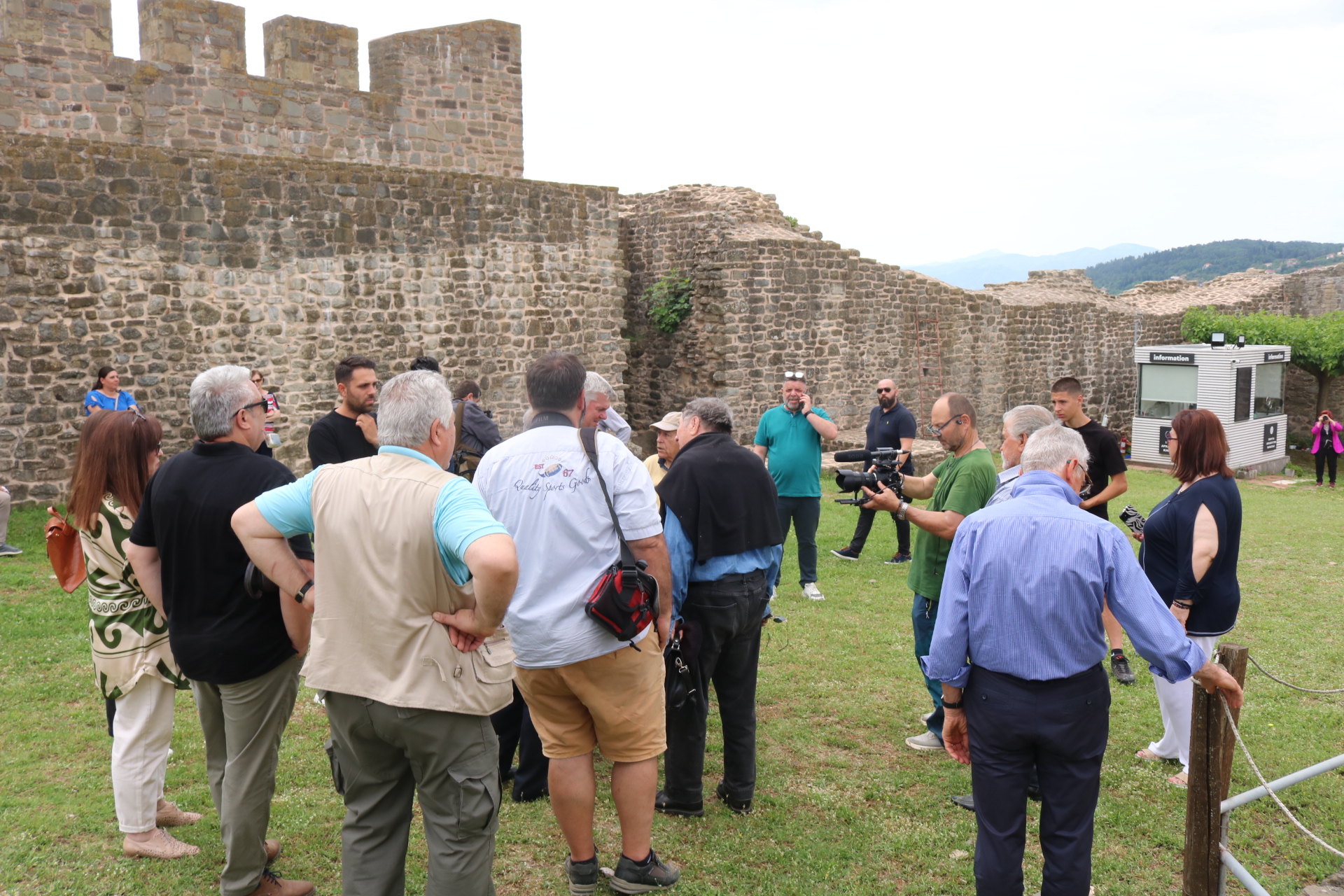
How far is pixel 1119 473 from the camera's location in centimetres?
649

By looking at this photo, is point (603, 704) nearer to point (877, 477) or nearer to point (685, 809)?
point (685, 809)

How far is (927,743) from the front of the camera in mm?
5105

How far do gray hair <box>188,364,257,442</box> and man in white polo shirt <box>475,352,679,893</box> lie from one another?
0.86 meters

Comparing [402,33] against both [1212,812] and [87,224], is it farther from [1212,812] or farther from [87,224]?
[1212,812]

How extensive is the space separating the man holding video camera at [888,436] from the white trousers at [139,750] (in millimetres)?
6449

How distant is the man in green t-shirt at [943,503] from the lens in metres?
4.55

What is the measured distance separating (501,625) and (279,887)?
1.49m

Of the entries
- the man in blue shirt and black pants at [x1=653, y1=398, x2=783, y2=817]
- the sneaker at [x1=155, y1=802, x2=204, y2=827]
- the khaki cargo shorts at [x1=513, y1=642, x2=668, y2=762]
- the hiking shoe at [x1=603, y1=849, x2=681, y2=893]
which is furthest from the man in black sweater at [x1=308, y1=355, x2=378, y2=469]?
the hiking shoe at [x1=603, y1=849, x2=681, y2=893]

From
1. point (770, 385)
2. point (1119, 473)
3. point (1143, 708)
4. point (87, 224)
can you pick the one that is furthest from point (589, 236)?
point (1143, 708)

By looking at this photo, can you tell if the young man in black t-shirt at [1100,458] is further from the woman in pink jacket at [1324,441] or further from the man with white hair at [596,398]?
the woman in pink jacket at [1324,441]

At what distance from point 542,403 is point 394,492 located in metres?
0.92

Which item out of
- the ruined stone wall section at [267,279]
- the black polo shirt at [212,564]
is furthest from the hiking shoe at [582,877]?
the ruined stone wall section at [267,279]

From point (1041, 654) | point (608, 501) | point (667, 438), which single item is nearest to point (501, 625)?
point (608, 501)

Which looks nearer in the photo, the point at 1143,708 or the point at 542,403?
the point at 542,403
